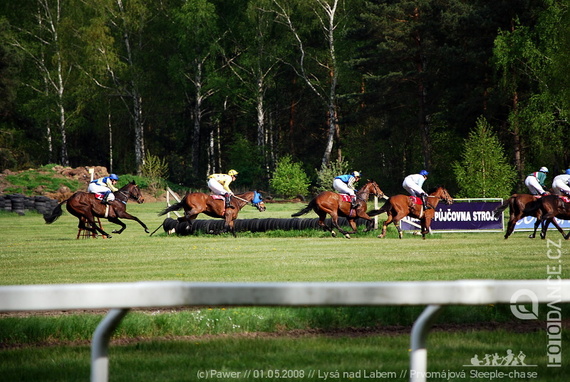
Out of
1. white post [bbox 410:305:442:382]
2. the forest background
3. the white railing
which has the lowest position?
white post [bbox 410:305:442:382]

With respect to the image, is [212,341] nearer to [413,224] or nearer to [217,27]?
[413,224]

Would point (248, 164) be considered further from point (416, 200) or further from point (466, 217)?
point (416, 200)

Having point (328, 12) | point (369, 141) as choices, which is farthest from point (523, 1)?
point (369, 141)

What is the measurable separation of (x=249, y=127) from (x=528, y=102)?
102 feet

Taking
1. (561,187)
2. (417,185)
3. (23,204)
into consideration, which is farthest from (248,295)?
(23,204)

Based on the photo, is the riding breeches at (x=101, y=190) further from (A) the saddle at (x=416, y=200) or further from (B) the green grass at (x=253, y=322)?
(A) the saddle at (x=416, y=200)

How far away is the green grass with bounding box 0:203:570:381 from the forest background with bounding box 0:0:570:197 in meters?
22.1

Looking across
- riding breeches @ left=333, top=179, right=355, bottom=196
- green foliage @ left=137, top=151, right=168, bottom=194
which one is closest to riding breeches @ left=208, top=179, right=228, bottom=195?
→ riding breeches @ left=333, top=179, right=355, bottom=196

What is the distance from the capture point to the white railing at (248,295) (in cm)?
238

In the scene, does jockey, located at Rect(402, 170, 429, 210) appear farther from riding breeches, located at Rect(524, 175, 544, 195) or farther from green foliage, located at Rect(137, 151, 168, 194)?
green foliage, located at Rect(137, 151, 168, 194)

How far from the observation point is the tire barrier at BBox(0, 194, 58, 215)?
120 ft

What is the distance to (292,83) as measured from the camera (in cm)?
5944

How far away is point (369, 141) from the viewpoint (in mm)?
54219

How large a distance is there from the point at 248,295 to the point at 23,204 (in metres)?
36.7
